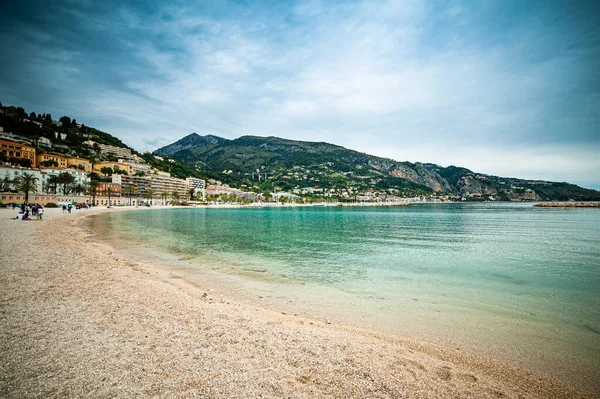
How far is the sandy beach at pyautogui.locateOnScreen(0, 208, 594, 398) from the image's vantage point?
12.6ft

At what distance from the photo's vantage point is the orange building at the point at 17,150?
88125 mm

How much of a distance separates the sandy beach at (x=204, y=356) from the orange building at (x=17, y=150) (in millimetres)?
118658

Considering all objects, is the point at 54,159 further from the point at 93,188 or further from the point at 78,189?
the point at 78,189

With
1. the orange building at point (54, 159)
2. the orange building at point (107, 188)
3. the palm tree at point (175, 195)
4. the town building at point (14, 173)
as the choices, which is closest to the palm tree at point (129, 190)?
the orange building at point (107, 188)

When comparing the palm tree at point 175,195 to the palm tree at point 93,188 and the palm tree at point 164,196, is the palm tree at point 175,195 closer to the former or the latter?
the palm tree at point 164,196

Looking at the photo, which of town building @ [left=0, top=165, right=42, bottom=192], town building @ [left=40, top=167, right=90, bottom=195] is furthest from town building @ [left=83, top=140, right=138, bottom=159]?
town building @ [left=0, top=165, right=42, bottom=192]

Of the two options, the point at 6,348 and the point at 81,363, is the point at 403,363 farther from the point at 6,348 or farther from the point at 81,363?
the point at 6,348

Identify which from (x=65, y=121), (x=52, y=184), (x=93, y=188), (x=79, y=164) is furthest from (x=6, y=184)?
(x=65, y=121)

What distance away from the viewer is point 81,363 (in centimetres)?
420

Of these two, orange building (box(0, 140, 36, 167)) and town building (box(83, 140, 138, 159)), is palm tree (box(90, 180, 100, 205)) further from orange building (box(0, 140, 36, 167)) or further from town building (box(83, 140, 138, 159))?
town building (box(83, 140, 138, 159))

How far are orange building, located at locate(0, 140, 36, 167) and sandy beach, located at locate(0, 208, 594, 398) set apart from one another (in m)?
119

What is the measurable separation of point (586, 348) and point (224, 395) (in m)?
8.00

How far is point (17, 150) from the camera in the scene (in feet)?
300

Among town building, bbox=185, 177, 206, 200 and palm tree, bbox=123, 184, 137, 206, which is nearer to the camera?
palm tree, bbox=123, 184, 137, 206
